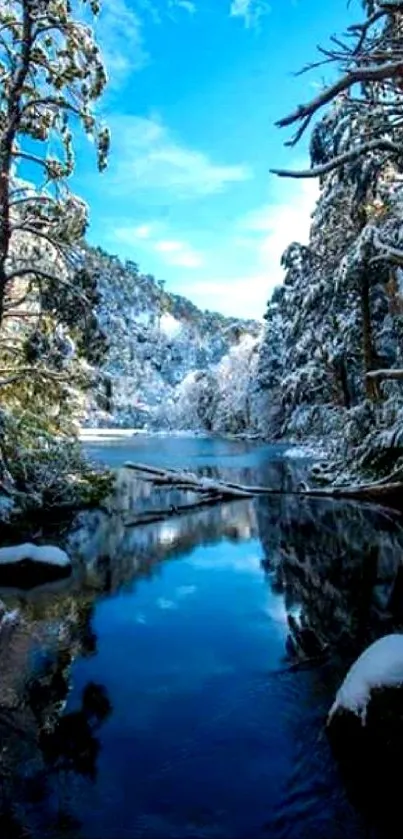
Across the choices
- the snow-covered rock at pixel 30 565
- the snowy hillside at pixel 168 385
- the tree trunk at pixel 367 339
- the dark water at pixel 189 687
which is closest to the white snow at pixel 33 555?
the snow-covered rock at pixel 30 565

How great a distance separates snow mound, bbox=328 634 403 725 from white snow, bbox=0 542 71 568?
22.6 feet

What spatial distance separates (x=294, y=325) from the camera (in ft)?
106

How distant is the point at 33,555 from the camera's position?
11.4 metres

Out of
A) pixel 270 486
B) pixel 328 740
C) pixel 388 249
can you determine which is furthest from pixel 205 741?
pixel 270 486

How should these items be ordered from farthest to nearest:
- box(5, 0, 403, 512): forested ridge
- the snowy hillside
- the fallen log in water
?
1. the snowy hillside
2. the fallen log in water
3. box(5, 0, 403, 512): forested ridge

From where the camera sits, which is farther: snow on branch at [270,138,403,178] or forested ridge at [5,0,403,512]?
forested ridge at [5,0,403,512]

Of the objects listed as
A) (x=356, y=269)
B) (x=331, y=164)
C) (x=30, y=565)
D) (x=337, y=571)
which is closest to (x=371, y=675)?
(x=331, y=164)

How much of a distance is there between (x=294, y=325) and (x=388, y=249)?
2578 cm

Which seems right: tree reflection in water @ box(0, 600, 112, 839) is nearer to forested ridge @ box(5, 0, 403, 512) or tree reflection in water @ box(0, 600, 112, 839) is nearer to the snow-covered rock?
the snow-covered rock

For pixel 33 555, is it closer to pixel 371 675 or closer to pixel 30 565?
pixel 30 565

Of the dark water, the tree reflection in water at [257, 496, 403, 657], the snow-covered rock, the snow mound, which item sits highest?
the snow mound

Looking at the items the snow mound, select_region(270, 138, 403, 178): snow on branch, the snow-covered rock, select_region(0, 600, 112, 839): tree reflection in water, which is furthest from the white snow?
select_region(270, 138, 403, 178): snow on branch

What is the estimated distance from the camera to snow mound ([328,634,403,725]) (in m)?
5.25

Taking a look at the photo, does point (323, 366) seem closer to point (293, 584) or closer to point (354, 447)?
point (354, 447)
